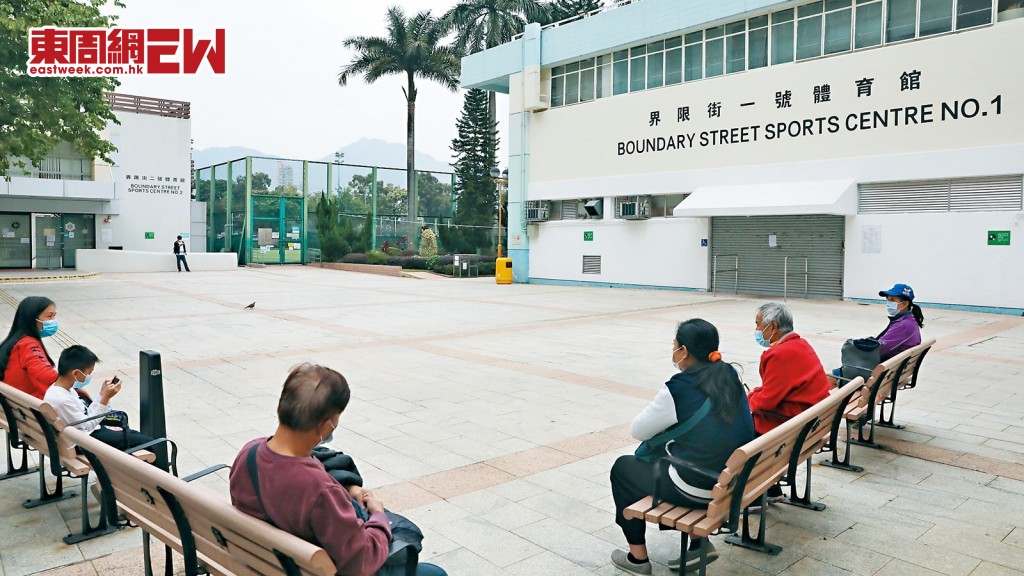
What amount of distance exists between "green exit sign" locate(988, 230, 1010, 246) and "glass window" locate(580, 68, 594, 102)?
13457mm

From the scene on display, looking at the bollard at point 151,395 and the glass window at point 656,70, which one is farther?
the glass window at point 656,70

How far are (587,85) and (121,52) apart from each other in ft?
48.2

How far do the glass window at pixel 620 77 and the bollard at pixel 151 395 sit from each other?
72.2 ft

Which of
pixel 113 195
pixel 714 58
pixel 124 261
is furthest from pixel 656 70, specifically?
pixel 113 195

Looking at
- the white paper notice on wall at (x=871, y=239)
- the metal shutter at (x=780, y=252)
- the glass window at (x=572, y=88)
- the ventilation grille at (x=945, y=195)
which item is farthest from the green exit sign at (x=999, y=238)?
the glass window at (x=572, y=88)

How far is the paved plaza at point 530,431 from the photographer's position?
3.78m

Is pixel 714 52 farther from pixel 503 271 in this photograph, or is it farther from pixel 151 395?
pixel 151 395

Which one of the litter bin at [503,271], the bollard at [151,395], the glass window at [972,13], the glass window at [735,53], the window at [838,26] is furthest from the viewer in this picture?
the litter bin at [503,271]

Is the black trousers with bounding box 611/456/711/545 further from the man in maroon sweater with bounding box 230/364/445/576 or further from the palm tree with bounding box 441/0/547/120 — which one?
the palm tree with bounding box 441/0/547/120

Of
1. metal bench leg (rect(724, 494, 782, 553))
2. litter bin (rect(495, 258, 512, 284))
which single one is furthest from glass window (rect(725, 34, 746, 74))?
metal bench leg (rect(724, 494, 782, 553))

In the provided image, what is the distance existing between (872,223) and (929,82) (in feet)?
11.6

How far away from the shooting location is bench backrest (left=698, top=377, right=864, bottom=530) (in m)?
3.15

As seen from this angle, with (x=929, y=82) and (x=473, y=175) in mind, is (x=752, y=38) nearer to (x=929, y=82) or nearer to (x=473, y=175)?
(x=929, y=82)

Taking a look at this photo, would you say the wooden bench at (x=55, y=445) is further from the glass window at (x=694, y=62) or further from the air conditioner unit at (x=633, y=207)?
the glass window at (x=694, y=62)
